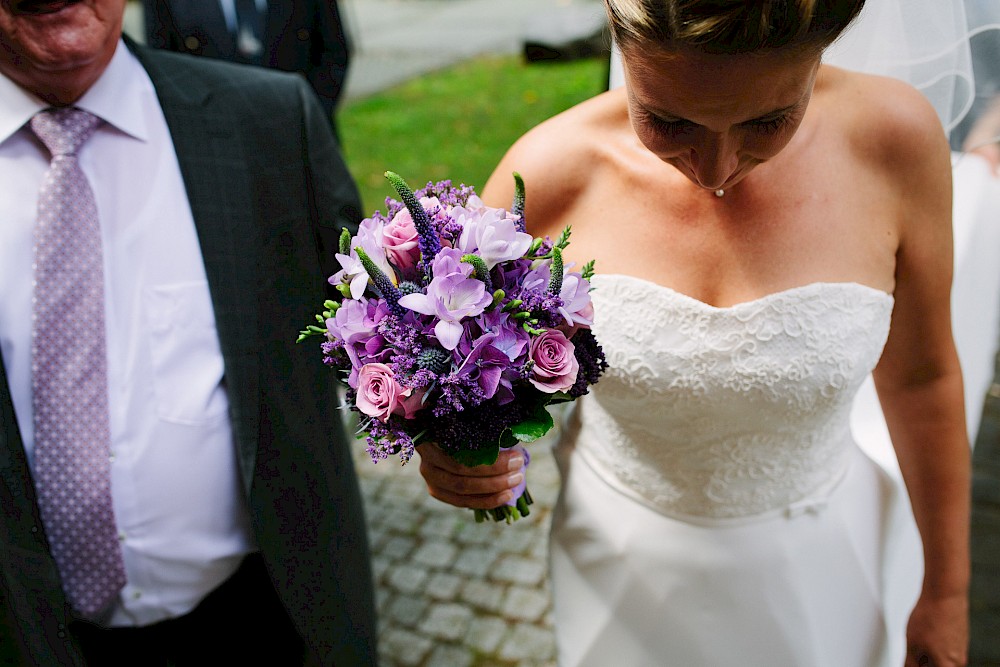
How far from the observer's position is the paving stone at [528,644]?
3.45 m

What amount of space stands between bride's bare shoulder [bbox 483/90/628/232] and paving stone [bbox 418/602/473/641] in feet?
7.55

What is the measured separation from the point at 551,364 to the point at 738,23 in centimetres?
64

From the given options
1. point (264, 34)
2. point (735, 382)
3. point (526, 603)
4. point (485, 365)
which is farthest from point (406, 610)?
point (264, 34)

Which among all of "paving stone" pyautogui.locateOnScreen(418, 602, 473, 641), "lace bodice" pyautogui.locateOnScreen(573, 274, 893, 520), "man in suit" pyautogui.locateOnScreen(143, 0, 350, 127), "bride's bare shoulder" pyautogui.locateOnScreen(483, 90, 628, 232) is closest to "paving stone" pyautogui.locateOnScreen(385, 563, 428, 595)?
"paving stone" pyautogui.locateOnScreen(418, 602, 473, 641)

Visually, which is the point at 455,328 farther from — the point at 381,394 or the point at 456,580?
the point at 456,580

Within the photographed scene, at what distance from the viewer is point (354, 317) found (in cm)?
142

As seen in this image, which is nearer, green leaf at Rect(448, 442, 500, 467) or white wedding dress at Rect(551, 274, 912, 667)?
green leaf at Rect(448, 442, 500, 467)

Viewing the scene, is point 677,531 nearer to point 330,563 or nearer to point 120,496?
point 330,563

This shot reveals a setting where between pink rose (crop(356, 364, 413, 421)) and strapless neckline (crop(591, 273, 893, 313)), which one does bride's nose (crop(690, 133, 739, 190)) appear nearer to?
strapless neckline (crop(591, 273, 893, 313))

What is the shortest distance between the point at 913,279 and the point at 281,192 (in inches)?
64.3

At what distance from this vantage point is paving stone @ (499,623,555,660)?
345cm

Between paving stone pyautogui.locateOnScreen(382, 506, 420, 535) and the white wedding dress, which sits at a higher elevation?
the white wedding dress

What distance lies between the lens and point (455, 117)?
33.7ft

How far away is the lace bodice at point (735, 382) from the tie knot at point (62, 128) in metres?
1.31
